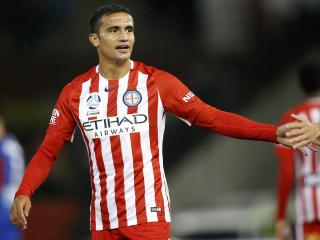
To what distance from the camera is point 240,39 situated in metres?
14.3

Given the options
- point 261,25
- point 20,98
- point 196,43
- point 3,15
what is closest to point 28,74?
point 20,98

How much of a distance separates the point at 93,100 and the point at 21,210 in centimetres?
72

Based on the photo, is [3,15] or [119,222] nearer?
[119,222]

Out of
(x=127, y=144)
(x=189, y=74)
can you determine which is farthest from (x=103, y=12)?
(x=189, y=74)

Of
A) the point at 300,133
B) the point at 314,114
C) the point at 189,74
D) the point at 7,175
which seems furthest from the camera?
the point at 189,74

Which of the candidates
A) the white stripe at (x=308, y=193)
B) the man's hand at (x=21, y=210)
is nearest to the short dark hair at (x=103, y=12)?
the man's hand at (x=21, y=210)

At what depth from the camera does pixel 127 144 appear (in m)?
5.43

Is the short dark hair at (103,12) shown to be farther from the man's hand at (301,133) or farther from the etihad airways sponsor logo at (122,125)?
the man's hand at (301,133)

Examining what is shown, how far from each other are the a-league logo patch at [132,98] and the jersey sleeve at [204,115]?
4.8 inches

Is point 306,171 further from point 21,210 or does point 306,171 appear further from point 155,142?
point 21,210

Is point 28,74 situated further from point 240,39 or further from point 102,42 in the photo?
point 102,42

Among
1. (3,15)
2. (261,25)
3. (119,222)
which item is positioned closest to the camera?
(119,222)

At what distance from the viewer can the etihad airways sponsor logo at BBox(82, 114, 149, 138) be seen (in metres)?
5.44

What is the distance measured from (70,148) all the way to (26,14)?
206 cm
